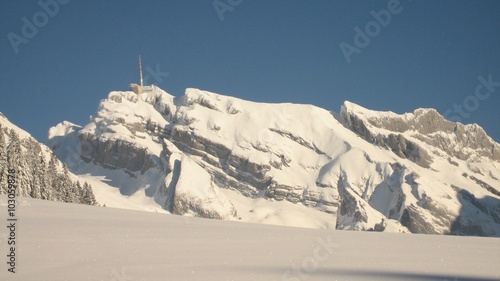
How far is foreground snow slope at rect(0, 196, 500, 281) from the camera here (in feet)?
59.7

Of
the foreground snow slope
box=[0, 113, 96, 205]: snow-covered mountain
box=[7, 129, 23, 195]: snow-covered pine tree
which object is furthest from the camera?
box=[7, 129, 23, 195]: snow-covered pine tree

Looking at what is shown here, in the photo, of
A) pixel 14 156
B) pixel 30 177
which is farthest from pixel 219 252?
pixel 30 177

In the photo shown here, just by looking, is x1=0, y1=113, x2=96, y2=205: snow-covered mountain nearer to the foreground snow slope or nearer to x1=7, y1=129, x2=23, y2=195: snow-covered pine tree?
x1=7, y1=129, x2=23, y2=195: snow-covered pine tree

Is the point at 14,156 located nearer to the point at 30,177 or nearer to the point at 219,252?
the point at 30,177

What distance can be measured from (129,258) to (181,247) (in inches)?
88.5

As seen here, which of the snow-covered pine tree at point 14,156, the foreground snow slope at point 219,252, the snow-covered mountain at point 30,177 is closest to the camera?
the foreground snow slope at point 219,252

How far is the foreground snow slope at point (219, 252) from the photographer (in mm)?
18188

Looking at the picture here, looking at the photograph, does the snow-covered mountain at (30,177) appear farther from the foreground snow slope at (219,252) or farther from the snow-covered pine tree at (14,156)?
the foreground snow slope at (219,252)

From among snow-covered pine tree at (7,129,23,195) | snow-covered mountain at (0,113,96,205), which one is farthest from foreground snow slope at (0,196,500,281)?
snow-covered pine tree at (7,129,23,195)

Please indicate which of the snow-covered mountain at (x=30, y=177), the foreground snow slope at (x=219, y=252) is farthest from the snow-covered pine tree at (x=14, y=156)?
the foreground snow slope at (x=219, y=252)

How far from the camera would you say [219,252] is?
20938 mm

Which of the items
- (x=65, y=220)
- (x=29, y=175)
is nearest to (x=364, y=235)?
(x=65, y=220)

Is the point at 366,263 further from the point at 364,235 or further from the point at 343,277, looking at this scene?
the point at 364,235

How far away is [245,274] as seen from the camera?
18.2 metres
